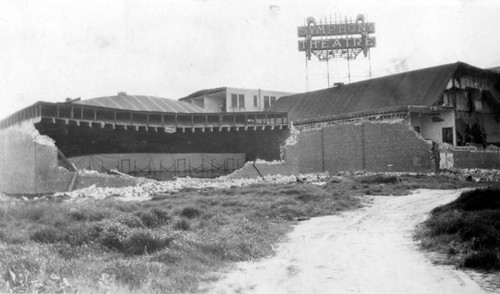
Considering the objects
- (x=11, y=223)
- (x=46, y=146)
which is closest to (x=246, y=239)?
(x=11, y=223)

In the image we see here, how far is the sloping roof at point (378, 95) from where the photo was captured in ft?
113

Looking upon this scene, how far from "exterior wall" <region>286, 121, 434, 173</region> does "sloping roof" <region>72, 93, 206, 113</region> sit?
1064 cm

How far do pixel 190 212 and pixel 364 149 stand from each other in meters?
21.9

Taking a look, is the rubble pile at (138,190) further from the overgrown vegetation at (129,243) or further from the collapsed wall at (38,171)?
the overgrown vegetation at (129,243)

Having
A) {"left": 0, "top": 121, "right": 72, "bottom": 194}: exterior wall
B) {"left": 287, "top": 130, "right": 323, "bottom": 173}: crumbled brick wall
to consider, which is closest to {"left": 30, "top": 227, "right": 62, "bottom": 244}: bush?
{"left": 0, "top": 121, "right": 72, "bottom": 194}: exterior wall

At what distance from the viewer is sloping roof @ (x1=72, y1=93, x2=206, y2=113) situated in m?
34.9

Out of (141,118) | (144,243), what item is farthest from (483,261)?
(141,118)

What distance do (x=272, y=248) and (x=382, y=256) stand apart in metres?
2.32

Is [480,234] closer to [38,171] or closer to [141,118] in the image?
[38,171]

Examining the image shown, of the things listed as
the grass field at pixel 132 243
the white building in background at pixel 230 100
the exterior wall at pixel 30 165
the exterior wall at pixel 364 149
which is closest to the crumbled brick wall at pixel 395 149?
the exterior wall at pixel 364 149

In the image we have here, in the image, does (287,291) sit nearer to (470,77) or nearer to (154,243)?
(154,243)

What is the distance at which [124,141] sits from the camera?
112ft

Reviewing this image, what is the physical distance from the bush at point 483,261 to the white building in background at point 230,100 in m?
43.3

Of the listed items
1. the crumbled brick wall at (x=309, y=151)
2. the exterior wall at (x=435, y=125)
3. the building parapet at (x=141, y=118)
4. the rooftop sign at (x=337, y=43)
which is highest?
the rooftop sign at (x=337, y=43)
